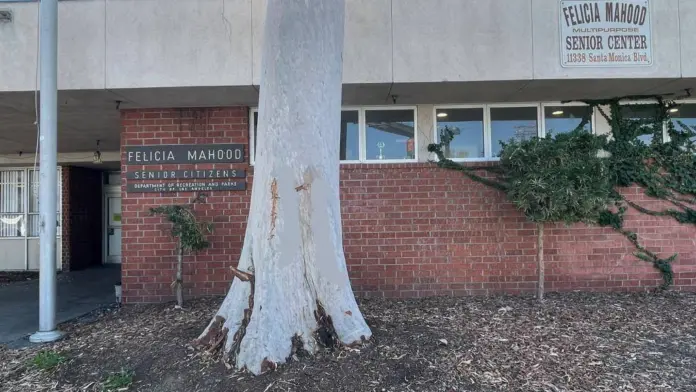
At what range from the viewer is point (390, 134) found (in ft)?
24.8

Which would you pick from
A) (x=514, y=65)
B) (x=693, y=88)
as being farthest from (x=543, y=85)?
(x=693, y=88)

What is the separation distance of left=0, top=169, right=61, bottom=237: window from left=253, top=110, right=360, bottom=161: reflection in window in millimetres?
8564

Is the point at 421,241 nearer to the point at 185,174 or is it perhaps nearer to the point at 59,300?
the point at 185,174

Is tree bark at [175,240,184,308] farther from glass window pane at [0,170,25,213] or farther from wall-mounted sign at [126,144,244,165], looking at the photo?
glass window pane at [0,170,25,213]

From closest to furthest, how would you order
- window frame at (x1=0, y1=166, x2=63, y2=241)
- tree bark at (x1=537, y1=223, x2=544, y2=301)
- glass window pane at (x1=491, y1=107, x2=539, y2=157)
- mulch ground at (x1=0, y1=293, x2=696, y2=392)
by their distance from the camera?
mulch ground at (x1=0, y1=293, x2=696, y2=392) → tree bark at (x1=537, y1=223, x2=544, y2=301) → glass window pane at (x1=491, y1=107, x2=539, y2=157) → window frame at (x1=0, y1=166, x2=63, y2=241)

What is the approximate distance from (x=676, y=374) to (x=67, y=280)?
11.3 meters

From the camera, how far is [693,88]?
704 cm

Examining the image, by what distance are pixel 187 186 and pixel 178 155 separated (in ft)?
1.65

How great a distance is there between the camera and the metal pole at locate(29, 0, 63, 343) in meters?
5.69

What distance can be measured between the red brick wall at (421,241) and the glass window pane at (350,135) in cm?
23

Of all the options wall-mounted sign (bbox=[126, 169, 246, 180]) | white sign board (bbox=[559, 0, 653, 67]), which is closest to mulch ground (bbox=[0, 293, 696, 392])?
wall-mounted sign (bbox=[126, 169, 246, 180])

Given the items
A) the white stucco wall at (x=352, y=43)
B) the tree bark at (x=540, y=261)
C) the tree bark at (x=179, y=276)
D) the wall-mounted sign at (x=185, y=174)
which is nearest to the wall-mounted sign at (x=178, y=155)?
the wall-mounted sign at (x=185, y=174)

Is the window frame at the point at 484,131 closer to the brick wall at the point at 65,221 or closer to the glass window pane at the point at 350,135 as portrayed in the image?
the glass window pane at the point at 350,135

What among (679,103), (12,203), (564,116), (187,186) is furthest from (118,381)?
(12,203)
